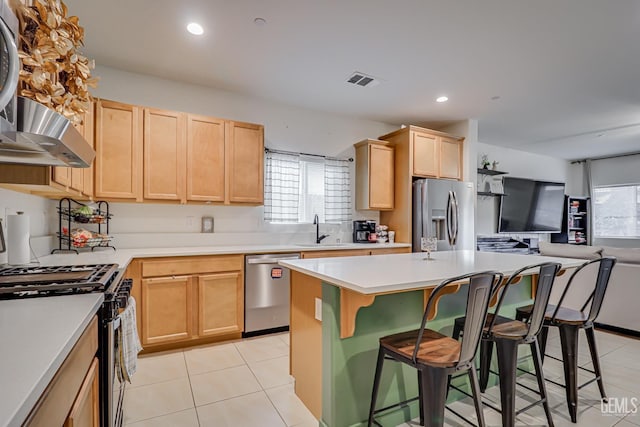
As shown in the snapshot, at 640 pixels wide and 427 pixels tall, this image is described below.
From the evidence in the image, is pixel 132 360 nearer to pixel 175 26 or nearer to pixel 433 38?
pixel 175 26

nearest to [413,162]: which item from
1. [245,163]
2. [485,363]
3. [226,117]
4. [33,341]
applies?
[245,163]

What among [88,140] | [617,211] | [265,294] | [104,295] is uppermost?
[88,140]

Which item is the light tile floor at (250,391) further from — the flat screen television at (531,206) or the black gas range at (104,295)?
the flat screen television at (531,206)

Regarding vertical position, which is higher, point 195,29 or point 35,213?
point 195,29

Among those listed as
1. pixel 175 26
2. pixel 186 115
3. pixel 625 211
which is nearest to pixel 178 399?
pixel 186 115

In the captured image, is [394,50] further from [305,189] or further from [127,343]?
[127,343]

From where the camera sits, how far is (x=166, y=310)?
2.82 m

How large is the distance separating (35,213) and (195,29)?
6.30 ft

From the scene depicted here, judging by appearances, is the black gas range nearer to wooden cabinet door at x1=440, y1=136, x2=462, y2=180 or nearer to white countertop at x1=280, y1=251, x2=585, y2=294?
white countertop at x1=280, y1=251, x2=585, y2=294

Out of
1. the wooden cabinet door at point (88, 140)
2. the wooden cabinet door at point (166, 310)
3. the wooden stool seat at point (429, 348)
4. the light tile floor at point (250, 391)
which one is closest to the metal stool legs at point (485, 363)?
the light tile floor at point (250, 391)

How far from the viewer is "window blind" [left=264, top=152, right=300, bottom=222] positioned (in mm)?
3910

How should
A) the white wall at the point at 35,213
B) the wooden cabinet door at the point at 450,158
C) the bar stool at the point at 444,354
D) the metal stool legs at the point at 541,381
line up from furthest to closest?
1. the wooden cabinet door at the point at 450,158
2. the white wall at the point at 35,213
3. the metal stool legs at the point at 541,381
4. the bar stool at the point at 444,354

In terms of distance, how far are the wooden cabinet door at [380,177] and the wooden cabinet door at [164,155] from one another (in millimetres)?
2344

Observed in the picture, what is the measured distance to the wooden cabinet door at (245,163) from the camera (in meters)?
3.39
